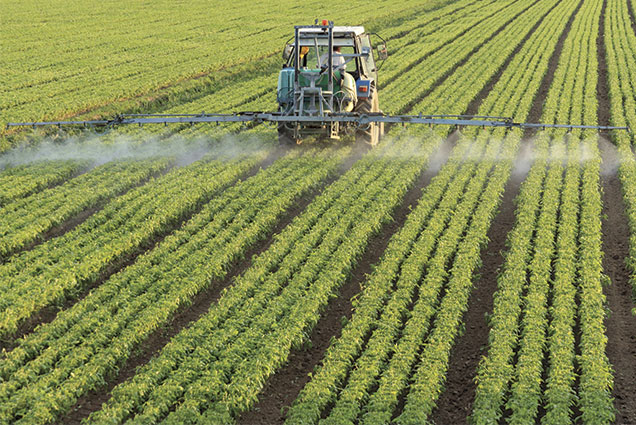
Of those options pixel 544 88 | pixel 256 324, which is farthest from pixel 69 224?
pixel 544 88

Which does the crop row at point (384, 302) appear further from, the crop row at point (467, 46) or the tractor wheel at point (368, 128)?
the crop row at point (467, 46)

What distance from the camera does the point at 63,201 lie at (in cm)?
1444

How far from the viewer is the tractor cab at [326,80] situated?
→ 55.4 feet

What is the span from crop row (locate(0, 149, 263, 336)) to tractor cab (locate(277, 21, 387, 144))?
2.01 meters

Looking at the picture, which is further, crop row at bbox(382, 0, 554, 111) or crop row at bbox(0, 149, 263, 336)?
crop row at bbox(382, 0, 554, 111)

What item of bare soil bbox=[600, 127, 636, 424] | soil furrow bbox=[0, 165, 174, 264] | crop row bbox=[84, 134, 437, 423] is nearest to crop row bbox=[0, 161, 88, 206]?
soil furrow bbox=[0, 165, 174, 264]

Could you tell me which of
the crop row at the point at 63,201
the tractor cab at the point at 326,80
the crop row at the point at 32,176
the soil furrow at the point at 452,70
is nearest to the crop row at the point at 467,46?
the soil furrow at the point at 452,70

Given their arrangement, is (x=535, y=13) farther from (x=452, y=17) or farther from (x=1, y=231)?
(x=1, y=231)

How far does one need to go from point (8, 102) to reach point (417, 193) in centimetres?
1617

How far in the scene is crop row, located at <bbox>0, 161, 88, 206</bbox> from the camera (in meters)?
15.0

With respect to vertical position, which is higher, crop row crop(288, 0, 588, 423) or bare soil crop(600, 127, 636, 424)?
crop row crop(288, 0, 588, 423)

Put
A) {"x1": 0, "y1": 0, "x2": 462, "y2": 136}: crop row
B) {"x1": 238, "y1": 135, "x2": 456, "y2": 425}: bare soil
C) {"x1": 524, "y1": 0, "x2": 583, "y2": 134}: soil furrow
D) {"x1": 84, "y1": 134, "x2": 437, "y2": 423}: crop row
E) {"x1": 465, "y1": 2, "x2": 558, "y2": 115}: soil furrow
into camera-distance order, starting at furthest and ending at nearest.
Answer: {"x1": 0, "y1": 0, "x2": 462, "y2": 136}: crop row, {"x1": 465, "y1": 2, "x2": 558, "y2": 115}: soil furrow, {"x1": 524, "y1": 0, "x2": 583, "y2": 134}: soil furrow, {"x1": 238, "y1": 135, "x2": 456, "y2": 425}: bare soil, {"x1": 84, "y1": 134, "x2": 437, "y2": 423}: crop row

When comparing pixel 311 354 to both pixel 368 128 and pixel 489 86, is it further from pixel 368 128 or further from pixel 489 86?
pixel 489 86

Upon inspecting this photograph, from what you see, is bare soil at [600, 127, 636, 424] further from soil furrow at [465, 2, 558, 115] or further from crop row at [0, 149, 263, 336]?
soil furrow at [465, 2, 558, 115]
